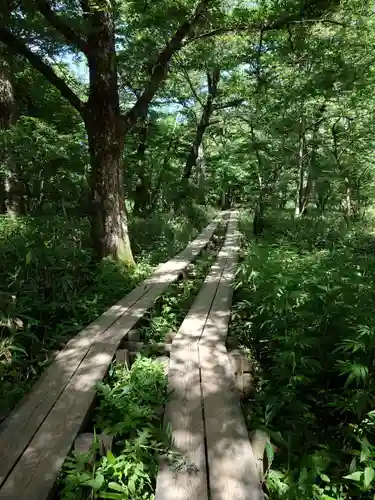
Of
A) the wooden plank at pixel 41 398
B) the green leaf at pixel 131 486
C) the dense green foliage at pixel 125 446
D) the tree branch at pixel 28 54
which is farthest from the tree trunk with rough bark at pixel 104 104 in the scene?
the green leaf at pixel 131 486

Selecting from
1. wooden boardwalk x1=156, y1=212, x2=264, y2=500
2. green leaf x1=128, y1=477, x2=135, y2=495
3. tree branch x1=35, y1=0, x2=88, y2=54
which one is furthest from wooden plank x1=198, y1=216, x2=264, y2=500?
tree branch x1=35, y1=0, x2=88, y2=54

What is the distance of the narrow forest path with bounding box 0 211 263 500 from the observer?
2139 millimetres

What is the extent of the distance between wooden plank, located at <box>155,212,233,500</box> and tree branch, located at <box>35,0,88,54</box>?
5.22 metres

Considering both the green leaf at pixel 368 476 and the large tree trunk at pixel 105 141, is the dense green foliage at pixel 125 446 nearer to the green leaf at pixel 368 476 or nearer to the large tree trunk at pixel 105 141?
the green leaf at pixel 368 476

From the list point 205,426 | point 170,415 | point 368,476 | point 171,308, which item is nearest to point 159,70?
point 171,308

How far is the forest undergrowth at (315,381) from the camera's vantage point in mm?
2344

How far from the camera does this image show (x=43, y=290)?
5.37 m

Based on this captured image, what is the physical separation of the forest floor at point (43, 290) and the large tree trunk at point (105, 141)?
0.50 m

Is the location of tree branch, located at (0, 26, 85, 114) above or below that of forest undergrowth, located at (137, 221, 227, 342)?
above

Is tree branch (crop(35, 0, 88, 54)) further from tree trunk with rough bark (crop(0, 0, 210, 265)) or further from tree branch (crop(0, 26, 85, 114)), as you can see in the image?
tree branch (crop(0, 26, 85, 114))

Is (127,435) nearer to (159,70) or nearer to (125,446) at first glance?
(125,446)

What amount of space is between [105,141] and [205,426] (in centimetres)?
561

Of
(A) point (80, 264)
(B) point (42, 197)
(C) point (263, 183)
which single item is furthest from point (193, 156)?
(A) point (80, 264)

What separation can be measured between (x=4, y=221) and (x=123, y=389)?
7132 mm
